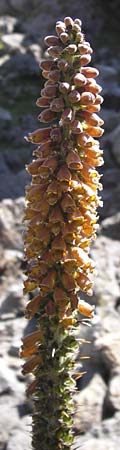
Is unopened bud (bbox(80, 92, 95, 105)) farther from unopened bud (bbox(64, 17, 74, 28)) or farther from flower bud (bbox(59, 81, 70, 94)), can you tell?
unopened bud (bbox(64, 17, 74, 28))

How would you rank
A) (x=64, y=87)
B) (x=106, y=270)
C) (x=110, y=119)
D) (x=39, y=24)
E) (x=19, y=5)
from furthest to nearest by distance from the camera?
1. (x=19, y=5)
2. (x=39, y=24)
3. (x=110, y=119)
4. (x=106, y=270)
5. (x=64, y=87)

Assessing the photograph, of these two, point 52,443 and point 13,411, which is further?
point 13,411

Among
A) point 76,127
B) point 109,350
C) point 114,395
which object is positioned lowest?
point 76,127

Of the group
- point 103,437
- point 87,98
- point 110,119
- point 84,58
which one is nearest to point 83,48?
point 84,58

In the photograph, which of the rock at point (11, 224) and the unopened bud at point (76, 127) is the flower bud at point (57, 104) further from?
the rock at point (11, 224)

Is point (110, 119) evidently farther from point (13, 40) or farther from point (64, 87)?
point (64, 87)

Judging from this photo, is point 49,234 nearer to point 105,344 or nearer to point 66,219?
point 66,219

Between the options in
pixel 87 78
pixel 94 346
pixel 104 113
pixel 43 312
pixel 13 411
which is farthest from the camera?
pixel 104 113

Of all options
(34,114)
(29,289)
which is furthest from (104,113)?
(29,289)
